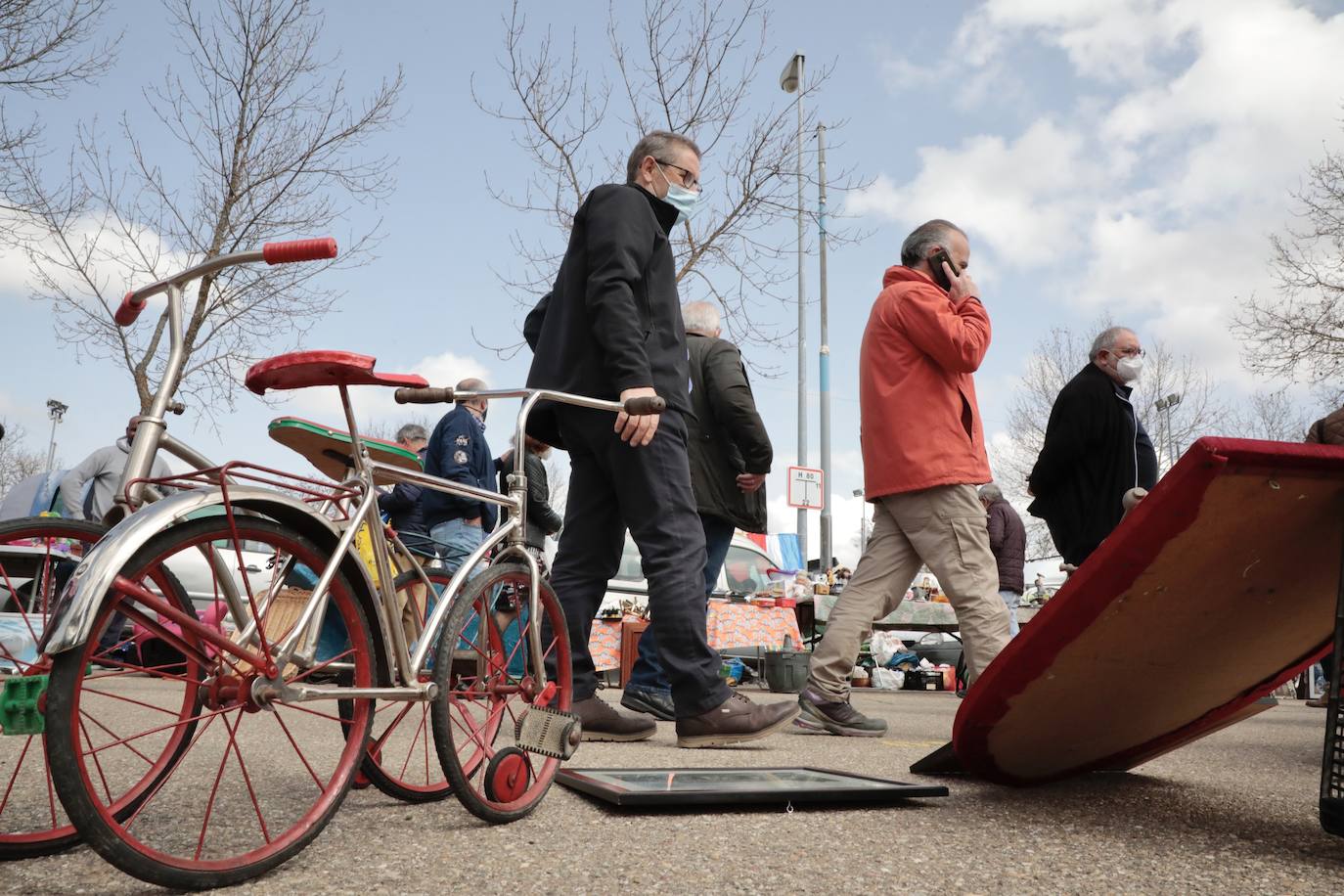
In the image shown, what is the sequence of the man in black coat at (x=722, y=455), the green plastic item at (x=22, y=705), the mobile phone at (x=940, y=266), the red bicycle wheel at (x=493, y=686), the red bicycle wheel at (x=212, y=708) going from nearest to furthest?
the red bicycle wheel at (x=212, y=708), the green plastic item at (x=22, y=705), the red bicycle wheel at (x=493, y=686), the mobile phone at (x=940, y=266), the man in black coat at (x=722, y=455)

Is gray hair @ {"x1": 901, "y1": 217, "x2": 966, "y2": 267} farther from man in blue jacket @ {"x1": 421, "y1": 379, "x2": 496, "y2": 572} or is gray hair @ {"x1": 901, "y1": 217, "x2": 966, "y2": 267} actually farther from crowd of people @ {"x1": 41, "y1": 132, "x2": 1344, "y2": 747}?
man in blue jacket @ {"x1": 421, "y1": 379, "x2": 496, "y2": 572}

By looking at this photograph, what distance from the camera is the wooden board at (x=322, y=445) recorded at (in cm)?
278

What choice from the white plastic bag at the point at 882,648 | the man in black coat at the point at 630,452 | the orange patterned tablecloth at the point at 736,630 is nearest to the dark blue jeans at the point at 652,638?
the man in black coat at the point at 630,452

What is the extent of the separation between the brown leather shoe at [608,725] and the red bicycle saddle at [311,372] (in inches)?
80.4

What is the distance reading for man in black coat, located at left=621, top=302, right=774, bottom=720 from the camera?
17.8 ft

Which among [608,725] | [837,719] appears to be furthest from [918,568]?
[608,725]

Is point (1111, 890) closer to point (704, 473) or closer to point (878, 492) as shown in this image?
point (878, 492)

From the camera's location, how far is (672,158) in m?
4.17

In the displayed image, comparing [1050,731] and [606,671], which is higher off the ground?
[1050,731]

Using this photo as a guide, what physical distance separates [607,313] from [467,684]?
134 cm

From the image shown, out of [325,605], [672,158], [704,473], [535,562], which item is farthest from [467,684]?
[704,473]

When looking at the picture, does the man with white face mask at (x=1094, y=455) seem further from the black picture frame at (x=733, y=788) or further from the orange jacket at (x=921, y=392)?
the black picture frame at (x=733, y=788)

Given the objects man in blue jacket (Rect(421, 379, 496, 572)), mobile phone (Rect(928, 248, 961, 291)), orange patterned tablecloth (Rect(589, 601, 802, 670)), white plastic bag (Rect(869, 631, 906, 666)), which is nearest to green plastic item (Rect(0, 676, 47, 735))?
mobile phone (Rect(928, 248, 961, 291))

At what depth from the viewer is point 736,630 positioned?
9844 mm
